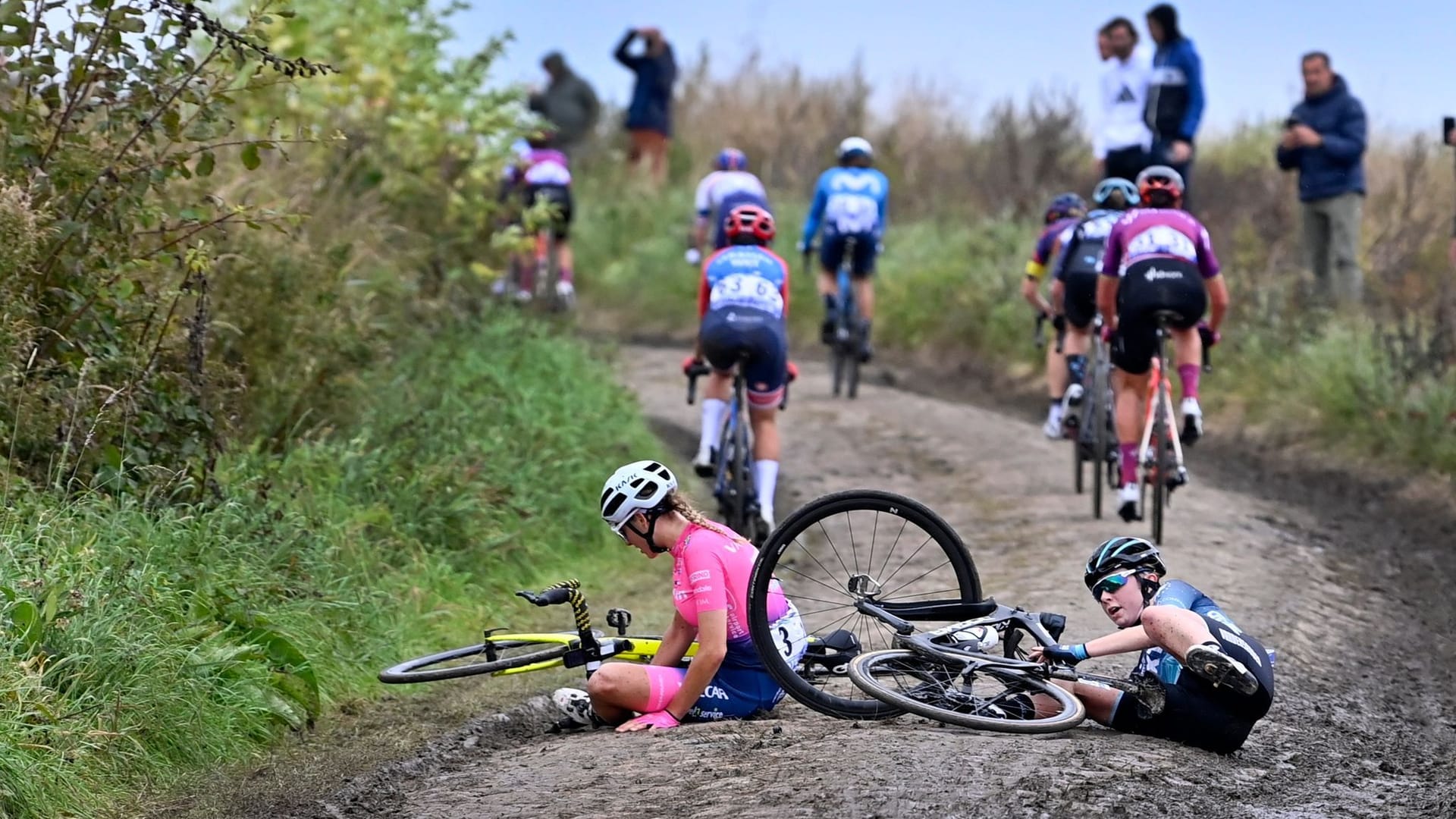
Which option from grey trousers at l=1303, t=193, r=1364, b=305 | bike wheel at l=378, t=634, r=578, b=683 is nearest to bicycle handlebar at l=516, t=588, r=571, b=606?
bike wheel at l=378, t=634, r=578, b=683

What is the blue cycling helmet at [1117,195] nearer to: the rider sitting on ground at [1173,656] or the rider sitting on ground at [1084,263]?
the rider sitting on ground at [1084,263]

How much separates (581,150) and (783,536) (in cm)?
2200

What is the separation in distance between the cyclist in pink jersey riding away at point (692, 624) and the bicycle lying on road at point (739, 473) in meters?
3.36

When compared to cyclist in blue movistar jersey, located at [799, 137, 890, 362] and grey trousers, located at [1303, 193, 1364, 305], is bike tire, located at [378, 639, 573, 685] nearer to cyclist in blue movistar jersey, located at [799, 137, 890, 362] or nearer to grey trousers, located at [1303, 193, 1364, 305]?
cyclist in blue movistar jersey, located at [799, 137, 890, 362]

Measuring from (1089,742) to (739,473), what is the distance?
168 inches

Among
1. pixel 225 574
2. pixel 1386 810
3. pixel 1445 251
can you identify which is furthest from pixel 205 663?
pixel 1445 251

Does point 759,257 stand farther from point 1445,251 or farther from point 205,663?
point 1445,251

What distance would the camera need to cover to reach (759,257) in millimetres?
10461

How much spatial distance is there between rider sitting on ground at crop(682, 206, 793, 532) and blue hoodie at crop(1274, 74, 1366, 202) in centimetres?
742

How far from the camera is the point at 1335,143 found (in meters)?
16.1

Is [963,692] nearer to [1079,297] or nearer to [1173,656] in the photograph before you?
[1173,656]

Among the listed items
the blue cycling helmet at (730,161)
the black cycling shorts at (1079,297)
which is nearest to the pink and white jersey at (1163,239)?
the black cycling shorts at (1079,297)

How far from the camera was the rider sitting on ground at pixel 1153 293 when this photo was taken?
1047 cm

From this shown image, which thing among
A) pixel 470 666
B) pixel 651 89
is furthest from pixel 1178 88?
pixel 651 89
